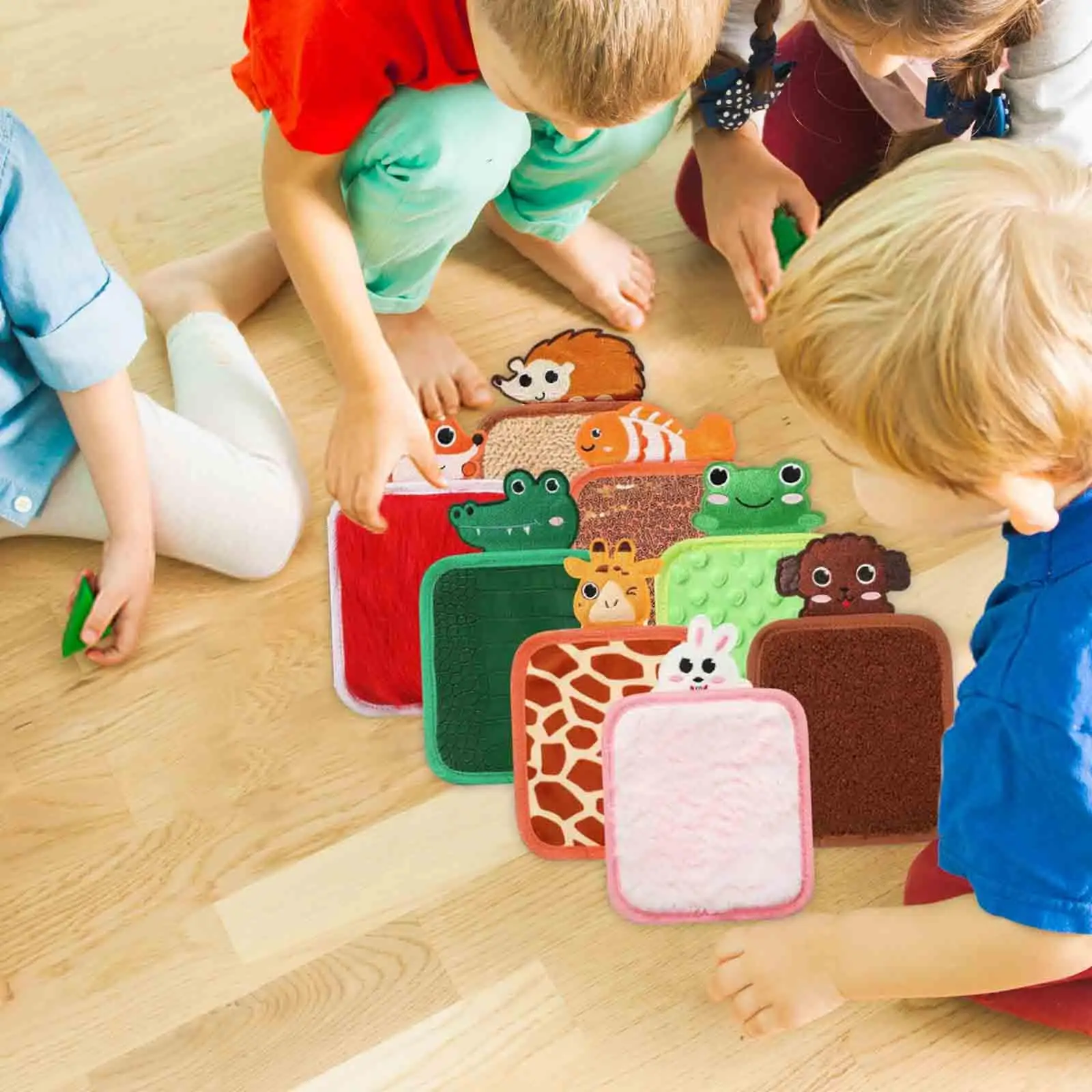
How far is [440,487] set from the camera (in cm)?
94

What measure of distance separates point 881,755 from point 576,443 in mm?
337

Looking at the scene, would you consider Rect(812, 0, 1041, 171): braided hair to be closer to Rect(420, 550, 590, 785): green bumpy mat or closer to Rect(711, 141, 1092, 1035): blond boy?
Rect(711, 141, 1092, 1035): blond boy

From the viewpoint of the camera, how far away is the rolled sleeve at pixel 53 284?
0.74 m

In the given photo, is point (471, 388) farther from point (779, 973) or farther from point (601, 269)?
point (779, 973)

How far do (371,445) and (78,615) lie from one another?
10.7 inches

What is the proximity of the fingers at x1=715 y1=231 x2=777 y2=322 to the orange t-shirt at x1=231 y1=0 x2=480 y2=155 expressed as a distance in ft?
0.87

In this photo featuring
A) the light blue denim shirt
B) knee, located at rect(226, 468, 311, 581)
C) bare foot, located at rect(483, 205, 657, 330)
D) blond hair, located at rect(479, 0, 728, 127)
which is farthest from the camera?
bare foot, located at rect(483, 205, 657, 330)

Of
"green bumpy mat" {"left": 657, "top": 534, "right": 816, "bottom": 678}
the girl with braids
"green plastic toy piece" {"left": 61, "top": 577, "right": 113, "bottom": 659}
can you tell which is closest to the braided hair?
the girl with braids

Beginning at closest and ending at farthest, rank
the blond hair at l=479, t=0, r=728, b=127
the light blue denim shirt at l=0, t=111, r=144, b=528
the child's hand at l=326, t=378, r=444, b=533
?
the blond hair at l=479, t=0, r=728, b=127 < the light blue denim shirt at l=0, t=111, r=144, b=528 < the child's hand at l=326, t=378, r=444, b=533

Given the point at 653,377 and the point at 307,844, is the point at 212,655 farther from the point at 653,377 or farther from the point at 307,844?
the point at 653,377

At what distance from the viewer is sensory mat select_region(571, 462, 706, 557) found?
0.97m

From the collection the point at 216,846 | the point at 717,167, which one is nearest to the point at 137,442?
the point at 216,846

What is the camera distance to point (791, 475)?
39.0 inches

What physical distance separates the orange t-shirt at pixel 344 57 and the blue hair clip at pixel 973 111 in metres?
0.33
